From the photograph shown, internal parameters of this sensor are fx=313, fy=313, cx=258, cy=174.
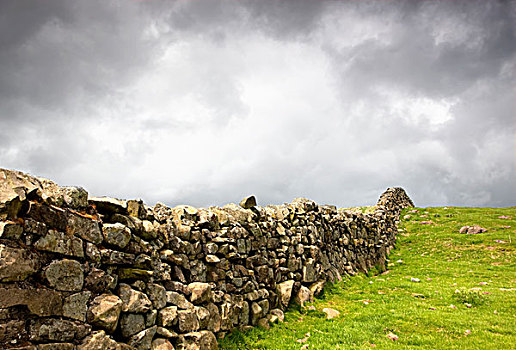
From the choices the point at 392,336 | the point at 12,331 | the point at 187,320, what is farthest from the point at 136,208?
the point at 392,336

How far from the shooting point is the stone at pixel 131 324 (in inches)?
313

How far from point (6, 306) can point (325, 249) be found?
17110 mm

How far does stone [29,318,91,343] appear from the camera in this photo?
6313mm

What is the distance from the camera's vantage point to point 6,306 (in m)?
5.93

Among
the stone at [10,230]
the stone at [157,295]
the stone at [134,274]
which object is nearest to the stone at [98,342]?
the stone at [134,274]

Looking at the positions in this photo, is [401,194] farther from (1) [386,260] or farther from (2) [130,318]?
(2) [130,318]

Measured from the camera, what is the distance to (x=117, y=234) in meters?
8.24

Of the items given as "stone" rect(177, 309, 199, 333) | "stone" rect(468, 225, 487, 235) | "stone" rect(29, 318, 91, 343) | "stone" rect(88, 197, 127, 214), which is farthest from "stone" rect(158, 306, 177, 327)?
"stone" rect(468, 225, 487, 235)

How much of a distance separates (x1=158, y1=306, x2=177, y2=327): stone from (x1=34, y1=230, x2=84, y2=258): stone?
307 centimetres

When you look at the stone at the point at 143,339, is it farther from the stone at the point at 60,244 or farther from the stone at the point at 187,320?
the stone at the point at 60,244

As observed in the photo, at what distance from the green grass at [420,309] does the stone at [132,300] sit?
4217mm

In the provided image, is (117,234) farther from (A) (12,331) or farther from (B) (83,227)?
(A) (12,331)

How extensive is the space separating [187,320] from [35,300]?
4.66 metres

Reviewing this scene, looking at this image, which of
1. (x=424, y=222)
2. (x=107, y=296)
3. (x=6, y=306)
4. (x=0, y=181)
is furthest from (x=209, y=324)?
(x=424, y=222)
